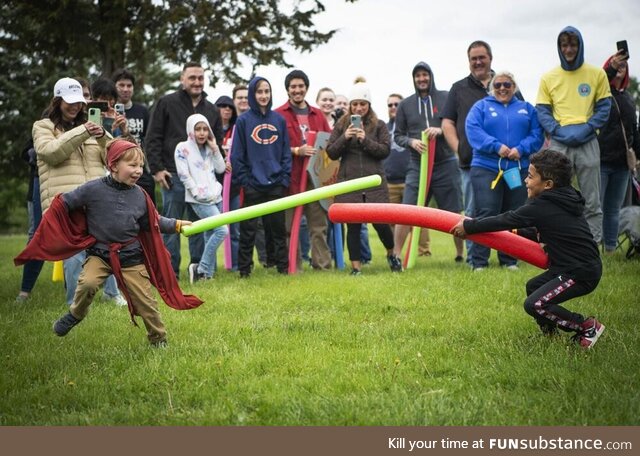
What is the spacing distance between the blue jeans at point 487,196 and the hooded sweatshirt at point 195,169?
10.4ft

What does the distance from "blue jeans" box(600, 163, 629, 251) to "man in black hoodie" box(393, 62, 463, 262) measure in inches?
75.7

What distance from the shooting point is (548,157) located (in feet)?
18.2

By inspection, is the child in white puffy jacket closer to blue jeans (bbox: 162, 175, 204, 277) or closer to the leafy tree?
blue jeans (bbox: 162, 175, 204, 277)

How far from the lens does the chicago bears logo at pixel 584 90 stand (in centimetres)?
922

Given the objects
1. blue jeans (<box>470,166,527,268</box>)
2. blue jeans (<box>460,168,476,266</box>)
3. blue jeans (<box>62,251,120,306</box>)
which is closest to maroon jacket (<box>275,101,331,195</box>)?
blue jeans (<box>460,168,476,266</box>)

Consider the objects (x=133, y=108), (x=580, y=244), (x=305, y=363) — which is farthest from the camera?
(x=133, y=108)

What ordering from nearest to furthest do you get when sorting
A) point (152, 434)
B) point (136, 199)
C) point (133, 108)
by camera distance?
1. point (152, 434)
2. point (136, 199)
3. point (133, 108)

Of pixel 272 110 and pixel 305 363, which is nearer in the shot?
pixel 305 363

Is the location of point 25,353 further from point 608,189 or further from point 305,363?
point 608,189

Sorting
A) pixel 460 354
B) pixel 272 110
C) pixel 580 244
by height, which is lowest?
pixel 460 354

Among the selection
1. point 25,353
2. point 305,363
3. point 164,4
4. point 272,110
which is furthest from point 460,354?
point 164,4

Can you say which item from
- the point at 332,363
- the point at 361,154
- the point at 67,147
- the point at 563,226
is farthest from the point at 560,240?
the point at 361,154

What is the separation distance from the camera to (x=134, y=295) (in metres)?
5.92

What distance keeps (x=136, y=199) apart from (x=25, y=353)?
142cm
